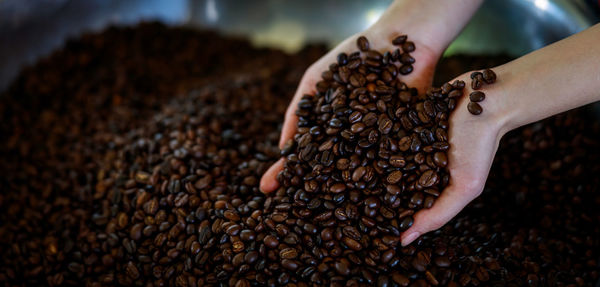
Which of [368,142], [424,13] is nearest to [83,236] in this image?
[368,142]

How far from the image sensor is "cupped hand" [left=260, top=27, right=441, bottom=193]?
1.95 m

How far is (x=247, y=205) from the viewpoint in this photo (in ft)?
5.90

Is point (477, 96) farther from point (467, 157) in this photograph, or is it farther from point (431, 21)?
point (431, 21)

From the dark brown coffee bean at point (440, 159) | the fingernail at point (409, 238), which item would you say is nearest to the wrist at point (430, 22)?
the dark brown coffee bean at point (440, 159)

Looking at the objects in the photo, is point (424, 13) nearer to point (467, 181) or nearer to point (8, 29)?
point (467, 181)

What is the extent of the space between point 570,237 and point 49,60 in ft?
10.6

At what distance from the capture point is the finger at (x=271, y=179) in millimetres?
1838

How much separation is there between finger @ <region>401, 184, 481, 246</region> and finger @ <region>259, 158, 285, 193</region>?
55cm

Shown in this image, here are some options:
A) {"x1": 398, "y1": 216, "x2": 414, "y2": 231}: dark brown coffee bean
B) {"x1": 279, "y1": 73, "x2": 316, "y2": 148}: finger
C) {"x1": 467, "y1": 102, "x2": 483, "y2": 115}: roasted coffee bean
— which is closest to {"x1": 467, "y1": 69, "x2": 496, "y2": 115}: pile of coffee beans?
{"x1": 467, "y1": 102, "x2": 483, "y2": 115}: roasted coffee bean

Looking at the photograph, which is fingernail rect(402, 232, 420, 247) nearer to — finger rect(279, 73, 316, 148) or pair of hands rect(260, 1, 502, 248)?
pair of hands rect(260, 1, 502, 248)

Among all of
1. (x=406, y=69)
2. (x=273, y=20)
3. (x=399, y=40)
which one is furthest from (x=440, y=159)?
(x=273, y=20)

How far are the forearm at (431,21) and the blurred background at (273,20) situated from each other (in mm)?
682

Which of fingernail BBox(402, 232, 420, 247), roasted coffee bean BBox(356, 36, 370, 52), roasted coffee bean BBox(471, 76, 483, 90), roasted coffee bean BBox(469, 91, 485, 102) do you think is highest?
roasted coffee bean BBox(356, 36, 370, 52)

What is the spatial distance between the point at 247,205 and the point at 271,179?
15 cm
